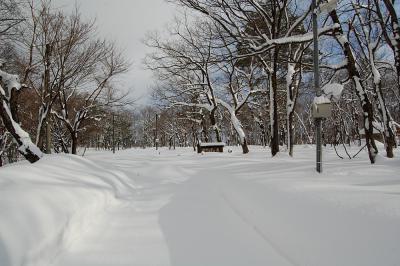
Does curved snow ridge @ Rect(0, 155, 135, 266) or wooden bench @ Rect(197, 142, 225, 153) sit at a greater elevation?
wooden bench @ Rect(197, 142, 225, 153)

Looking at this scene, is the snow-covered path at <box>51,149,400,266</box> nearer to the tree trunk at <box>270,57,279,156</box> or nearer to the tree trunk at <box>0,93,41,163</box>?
the tree trunk at <box>0,93,41,163</box>

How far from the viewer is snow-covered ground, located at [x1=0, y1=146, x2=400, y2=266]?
10.8ft

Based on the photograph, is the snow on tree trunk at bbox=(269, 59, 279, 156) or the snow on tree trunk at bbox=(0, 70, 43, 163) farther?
the snow on tree trunk at bbox=(269, 59, 279, 156)

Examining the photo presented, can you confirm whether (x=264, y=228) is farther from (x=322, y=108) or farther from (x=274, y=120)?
(x=274, y=120)

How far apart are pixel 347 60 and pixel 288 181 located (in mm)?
5191

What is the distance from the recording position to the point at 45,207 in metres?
4.44

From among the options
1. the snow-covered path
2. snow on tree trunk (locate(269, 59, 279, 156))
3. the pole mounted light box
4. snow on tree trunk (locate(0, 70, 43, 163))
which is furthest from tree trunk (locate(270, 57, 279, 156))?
snow on tree trunk (locate(0, 70, 43, 163))

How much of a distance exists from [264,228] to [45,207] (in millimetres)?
3049

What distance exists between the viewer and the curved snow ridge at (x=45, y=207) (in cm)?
342

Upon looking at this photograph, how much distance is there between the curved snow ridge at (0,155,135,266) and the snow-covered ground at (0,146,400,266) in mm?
15

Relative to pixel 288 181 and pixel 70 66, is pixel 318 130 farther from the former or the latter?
pixel 70 66

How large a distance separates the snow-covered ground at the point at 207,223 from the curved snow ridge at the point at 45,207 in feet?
0.05

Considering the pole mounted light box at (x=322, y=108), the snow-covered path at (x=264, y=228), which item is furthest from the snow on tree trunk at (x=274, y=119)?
the snow-covered path at (x=264, y=228)

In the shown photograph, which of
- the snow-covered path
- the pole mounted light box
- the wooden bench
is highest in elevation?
the pole mounted light box
